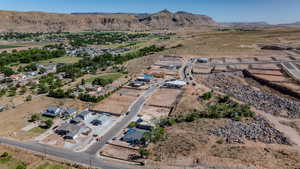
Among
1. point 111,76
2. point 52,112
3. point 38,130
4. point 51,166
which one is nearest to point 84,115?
point 52,112

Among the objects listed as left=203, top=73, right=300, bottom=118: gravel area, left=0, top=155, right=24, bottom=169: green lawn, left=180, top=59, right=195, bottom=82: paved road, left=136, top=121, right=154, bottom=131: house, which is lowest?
left=0, top=155, right=24, bottom=169: green lawn

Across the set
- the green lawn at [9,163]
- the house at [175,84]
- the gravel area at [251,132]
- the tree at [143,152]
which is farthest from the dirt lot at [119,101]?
the gravel area at [251,132]

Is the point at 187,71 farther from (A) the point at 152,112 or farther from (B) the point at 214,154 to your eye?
(B) the point at 214,154

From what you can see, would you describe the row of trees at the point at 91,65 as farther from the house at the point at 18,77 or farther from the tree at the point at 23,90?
the tree at the point at 23,90

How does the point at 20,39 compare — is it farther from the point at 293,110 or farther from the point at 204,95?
Result: the point at 293,110

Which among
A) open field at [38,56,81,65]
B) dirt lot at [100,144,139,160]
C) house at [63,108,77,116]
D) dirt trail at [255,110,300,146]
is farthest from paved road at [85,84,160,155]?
open field at [38,56,81,65]

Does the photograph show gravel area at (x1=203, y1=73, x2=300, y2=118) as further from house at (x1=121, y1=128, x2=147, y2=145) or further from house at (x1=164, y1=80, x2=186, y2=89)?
house at (x1=121, y1=128, x2=147, y2=145)

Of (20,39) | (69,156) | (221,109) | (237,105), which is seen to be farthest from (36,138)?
(20,39)
